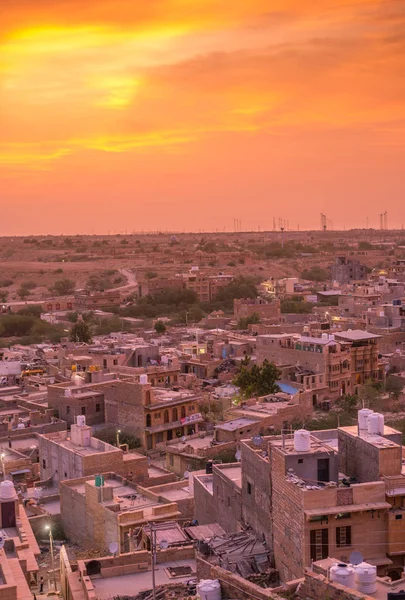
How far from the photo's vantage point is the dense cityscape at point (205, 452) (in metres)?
11.9

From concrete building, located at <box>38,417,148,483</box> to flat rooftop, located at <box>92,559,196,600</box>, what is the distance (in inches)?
289

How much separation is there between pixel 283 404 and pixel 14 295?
6118cm

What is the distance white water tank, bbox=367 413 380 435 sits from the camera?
525 inches

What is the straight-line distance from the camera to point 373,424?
13.4 metres

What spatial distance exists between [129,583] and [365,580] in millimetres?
4241

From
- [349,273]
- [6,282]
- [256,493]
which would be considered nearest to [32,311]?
[349,273]

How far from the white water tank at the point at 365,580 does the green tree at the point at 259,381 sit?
22.9m

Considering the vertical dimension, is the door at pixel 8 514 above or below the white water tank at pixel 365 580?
below

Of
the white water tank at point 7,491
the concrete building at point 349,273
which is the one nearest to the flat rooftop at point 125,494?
the white water tank at point 7,491

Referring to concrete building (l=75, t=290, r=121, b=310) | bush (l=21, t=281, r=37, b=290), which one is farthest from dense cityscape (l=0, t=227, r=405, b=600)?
bush (l=21, t=281, r=37, b=290)

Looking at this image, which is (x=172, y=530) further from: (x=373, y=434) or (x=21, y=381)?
(x=21, y=381)

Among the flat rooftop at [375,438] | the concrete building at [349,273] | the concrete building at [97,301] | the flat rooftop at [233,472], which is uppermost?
the concrete building at [349,273]

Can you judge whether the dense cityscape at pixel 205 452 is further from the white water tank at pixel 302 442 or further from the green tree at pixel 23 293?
the green tree at pixel 23 293

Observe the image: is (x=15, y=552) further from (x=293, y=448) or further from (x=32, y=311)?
(x=32, y=311)
